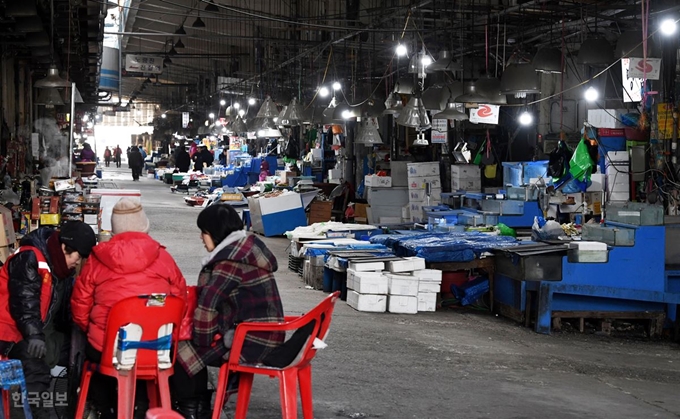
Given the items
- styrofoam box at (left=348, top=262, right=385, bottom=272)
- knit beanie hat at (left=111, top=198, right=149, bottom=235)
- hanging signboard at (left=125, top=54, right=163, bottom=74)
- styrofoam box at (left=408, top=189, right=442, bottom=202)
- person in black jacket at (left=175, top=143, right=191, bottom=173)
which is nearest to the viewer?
knit beanie hat at (left=111, top=198, right=149, bottom=235)

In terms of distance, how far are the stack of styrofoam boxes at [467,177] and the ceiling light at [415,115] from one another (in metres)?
5.11

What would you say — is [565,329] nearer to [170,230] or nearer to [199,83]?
[170,230]

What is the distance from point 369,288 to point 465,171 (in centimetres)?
885

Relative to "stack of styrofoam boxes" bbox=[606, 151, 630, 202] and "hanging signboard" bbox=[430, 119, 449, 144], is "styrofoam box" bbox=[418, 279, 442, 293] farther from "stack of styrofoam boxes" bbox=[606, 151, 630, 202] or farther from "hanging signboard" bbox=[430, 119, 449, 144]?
"hanging signboard" bbox=[430, 119, 449, 144]

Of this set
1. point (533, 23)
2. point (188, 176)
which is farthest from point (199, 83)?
point (533, 23)

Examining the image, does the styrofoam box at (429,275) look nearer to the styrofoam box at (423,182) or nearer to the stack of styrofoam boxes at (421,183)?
the stack of styrofoam boxes at (421,183)

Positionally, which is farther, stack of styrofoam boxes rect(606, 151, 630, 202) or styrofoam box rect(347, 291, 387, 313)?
stack of styrofoam boxes rect(606, 151, 630, 202)

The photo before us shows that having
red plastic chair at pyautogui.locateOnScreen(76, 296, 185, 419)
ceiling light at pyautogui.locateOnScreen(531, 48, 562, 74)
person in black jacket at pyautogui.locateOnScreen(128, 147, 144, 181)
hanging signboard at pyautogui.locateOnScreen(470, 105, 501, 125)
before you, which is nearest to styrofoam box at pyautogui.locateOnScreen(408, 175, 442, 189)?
hanging signboard at pyautogui.locateOnScreen(470, 105, 501, 125)

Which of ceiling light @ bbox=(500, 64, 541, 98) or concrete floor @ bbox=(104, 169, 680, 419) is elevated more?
ceiling light @ bbox=(500, 64, 541, 98)

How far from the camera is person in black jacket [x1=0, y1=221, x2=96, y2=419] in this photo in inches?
200

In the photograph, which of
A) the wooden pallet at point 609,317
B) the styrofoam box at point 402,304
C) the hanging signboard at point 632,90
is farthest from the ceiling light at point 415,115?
the wooden pallet at point 609,317

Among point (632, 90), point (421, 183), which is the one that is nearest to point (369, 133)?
point (421, 183)

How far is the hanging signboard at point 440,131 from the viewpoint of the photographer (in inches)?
787

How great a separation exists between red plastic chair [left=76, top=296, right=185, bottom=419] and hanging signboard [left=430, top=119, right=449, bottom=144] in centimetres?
1551
